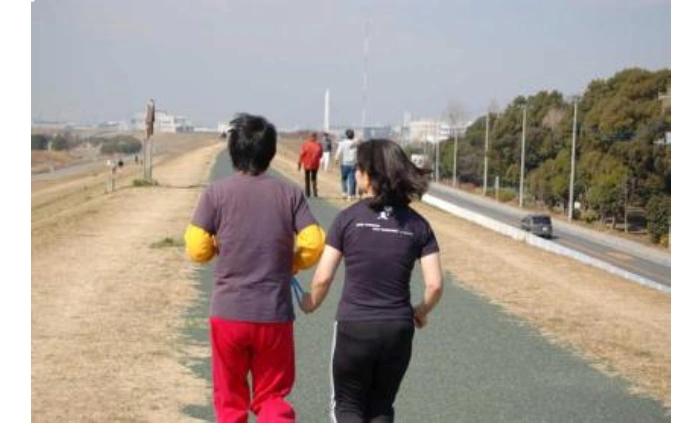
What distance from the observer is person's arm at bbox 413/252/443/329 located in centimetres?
436

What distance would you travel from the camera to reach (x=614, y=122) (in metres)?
56.3

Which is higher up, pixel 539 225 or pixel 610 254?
pixel 539 225

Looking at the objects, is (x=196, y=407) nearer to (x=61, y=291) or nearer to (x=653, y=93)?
(x=61, y=291)

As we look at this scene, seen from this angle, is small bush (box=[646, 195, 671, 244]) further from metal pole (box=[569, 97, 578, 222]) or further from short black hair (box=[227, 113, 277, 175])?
short black hair (box=[227, 113, 277, 175])

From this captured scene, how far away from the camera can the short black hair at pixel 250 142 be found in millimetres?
4457

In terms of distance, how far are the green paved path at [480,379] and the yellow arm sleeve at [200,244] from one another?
167 cm

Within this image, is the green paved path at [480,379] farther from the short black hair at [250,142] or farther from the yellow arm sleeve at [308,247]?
the short black hair at [250,142]

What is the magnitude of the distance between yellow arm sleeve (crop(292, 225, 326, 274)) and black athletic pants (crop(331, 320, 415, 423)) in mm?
350

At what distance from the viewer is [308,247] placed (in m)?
4.48

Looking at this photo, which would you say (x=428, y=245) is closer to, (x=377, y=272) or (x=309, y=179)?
(x=377, y=272)

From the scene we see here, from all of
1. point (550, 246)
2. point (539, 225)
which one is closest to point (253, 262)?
point (550, 246)

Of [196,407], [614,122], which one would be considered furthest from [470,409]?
[614,122]

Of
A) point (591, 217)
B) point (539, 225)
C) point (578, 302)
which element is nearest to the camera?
point (578, 302)

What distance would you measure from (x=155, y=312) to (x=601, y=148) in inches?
2030
